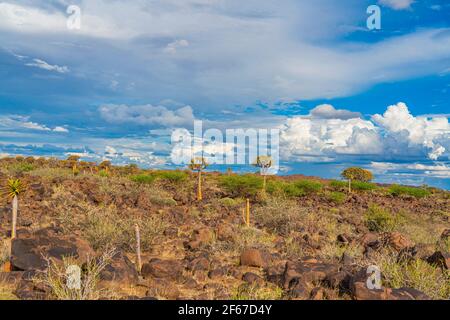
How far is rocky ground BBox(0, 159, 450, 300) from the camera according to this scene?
8117mm

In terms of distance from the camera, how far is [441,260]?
9766 millimetres

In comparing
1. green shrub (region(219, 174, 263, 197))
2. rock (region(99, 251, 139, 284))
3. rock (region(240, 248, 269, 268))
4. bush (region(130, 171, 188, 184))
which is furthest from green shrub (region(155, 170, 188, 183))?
rock (region(99, 251, 139, 284))

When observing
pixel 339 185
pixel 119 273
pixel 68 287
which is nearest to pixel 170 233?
pixel 119 273

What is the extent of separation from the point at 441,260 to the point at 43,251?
354 inches

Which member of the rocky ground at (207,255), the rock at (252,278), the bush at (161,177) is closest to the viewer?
the rocky ground at (207,255)

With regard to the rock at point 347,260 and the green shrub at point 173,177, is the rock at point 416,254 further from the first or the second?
the green shrub at point 173,177

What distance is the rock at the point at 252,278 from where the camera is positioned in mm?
9186

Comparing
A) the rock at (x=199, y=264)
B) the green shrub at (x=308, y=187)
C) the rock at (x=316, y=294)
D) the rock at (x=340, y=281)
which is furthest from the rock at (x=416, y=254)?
the green shrub at (x=308, y=187)

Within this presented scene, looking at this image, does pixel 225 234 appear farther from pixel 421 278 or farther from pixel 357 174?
pixel 357 174

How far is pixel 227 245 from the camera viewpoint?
499 inches

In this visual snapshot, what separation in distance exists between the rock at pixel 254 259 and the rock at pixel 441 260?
12.9 ft

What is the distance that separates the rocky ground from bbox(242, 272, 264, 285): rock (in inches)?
1.3

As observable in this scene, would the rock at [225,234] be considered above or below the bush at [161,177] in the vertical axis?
below
